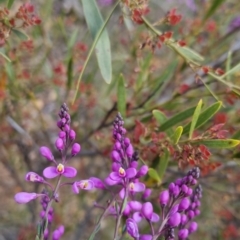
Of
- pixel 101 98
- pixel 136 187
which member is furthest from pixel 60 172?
pixel 101 98

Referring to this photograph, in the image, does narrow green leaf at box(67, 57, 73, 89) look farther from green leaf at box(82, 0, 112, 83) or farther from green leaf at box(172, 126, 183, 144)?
green leaf at box(172, 126, 183, 144)

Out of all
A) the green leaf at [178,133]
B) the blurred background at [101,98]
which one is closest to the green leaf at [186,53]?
the blurred background at [101,98]

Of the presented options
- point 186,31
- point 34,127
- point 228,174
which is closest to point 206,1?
point 186,31

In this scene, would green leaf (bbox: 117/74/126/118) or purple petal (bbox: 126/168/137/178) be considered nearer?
purple petal (bbox: 126/168/137/178)

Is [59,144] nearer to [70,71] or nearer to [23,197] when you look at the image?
[23,197]

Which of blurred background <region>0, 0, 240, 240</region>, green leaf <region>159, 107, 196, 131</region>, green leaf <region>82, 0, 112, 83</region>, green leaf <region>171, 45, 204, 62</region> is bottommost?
blurred background <region>0, 0, 240, 240</region>

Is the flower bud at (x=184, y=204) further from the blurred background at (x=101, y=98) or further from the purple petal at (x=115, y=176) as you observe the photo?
the blurred background at (x=101, y=98)

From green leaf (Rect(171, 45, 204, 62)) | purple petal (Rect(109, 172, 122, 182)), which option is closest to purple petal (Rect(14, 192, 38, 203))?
purple petal (Rect(109, 172, 122, 182))
